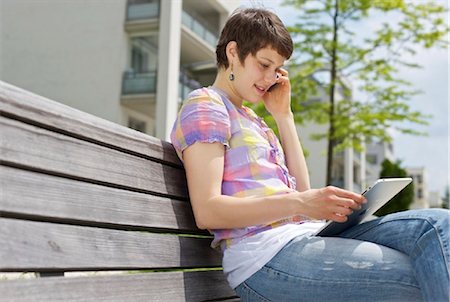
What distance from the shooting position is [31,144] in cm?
135

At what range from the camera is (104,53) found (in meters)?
16.3

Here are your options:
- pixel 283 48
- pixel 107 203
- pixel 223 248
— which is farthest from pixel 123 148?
pixel 283 48

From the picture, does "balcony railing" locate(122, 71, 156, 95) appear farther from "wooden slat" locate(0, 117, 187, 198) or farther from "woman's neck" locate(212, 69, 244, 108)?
"wooden slat" locate(0, 117, 187, 198)

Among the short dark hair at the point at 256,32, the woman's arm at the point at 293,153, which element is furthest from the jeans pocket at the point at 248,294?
the short dark hair at the point at 256,32

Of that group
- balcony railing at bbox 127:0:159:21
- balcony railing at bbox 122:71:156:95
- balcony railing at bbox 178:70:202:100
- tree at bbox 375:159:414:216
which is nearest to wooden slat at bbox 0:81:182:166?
balcony railing at bbox 122:71:156:95

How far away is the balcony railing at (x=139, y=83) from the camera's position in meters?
15.7

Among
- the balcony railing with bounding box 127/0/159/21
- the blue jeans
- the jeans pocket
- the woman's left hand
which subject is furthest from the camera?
the balcony railing with bounding box 127/0/159/21

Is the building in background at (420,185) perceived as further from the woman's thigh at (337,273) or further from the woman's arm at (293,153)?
the woman's thigh at (337,273)

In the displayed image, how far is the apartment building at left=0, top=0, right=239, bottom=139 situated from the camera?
15711mm

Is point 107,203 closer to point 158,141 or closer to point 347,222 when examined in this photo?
point 158,141

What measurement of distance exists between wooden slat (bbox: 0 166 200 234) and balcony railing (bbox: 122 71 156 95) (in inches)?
554

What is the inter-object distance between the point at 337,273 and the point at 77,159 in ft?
2.45

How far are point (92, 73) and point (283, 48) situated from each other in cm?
1475

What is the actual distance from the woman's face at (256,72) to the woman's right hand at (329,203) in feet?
1.74
